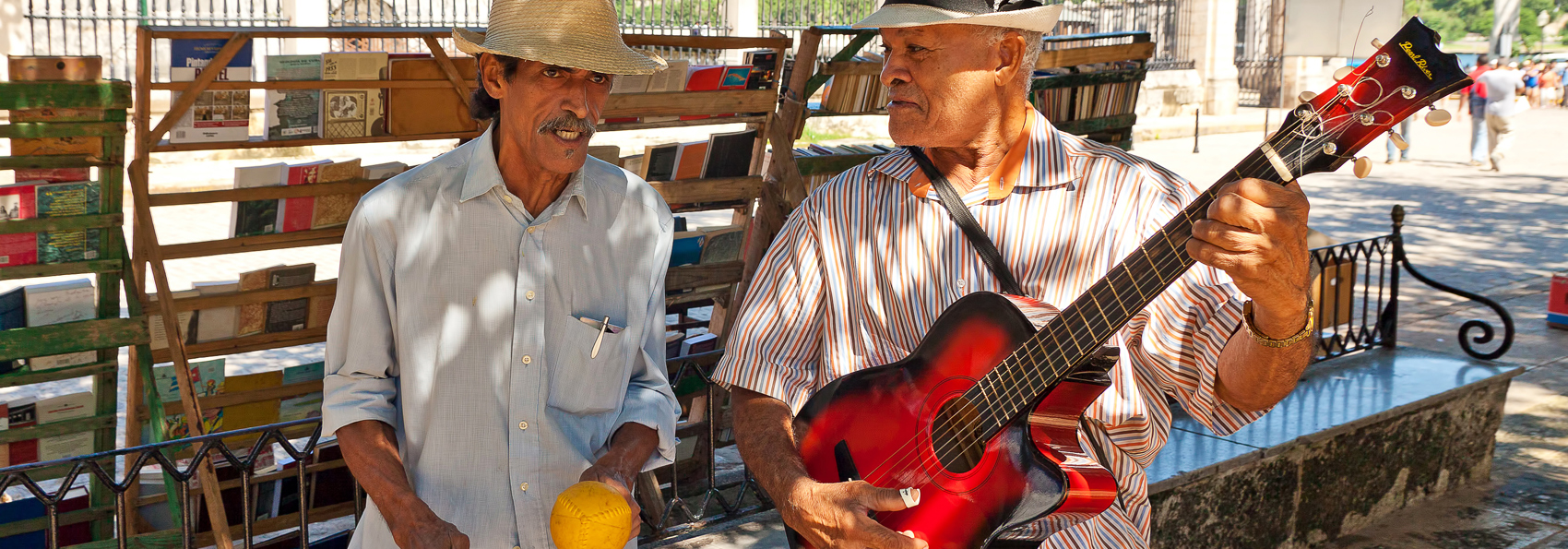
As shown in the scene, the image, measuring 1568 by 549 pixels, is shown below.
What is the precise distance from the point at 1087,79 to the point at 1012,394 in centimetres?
392

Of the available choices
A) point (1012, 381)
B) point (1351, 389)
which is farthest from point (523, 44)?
point (1351, 389)

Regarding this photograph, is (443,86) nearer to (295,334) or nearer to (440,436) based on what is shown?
(295,334)

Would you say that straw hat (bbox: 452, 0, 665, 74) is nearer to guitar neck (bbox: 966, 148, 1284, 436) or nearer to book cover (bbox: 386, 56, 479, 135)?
guitar neck (bbox: 966, 148, 1284, 436)

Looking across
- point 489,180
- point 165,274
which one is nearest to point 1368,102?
point 489,180

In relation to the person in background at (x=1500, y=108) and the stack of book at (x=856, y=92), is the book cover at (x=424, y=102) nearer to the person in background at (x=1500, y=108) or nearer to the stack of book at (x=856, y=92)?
the stack of book at (x=856, y=92)

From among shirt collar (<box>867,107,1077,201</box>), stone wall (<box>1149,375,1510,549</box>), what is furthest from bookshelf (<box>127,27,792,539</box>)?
Result: shirt collar (<box>867,107,1077,201</box>)

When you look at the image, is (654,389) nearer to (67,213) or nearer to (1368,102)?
(1368,102)

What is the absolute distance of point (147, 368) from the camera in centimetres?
423

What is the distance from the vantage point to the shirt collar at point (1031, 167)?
2.22 metres

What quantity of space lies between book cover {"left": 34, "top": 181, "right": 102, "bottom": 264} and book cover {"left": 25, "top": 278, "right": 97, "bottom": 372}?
90 mm

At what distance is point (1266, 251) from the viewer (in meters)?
1.69

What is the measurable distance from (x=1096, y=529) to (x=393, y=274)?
1325mm

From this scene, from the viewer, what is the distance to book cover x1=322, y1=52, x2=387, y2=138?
430 centimetres

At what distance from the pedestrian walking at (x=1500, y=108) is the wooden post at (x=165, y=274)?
58.1 ft
